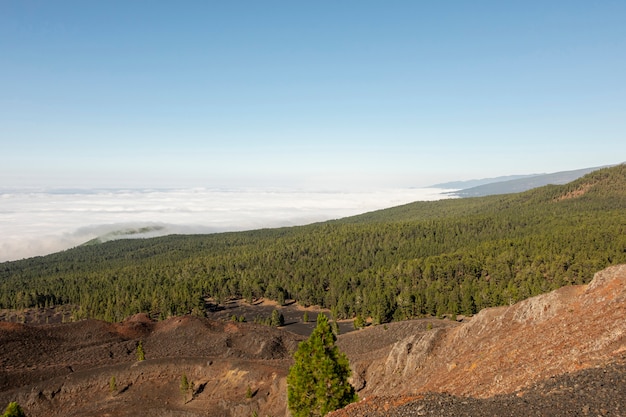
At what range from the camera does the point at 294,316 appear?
11538 centimetres

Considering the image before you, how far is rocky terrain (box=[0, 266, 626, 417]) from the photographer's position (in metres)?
18.7

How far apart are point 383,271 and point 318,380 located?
109440 millimetres

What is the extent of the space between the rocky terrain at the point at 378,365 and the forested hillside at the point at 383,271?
39.2 m

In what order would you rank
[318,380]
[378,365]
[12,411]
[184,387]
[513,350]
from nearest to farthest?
[513,350], [318,380], [12,411], [378,365], [184,387]

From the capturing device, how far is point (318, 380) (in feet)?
98.7

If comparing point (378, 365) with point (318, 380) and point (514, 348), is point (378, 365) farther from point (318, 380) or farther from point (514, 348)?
point (514, 348)

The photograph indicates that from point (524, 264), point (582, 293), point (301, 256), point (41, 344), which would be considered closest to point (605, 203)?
point (524, 264)

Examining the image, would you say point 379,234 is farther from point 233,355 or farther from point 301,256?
point 233,355

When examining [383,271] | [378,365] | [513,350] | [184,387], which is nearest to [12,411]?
[184,387]

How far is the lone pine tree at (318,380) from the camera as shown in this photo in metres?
29.7

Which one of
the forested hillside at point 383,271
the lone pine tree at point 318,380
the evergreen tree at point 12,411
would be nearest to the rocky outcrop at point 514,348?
the lone pine tree at point 318,380

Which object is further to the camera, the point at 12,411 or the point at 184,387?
the point at 184,387

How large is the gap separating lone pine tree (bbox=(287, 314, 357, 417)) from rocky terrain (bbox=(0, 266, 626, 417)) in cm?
432

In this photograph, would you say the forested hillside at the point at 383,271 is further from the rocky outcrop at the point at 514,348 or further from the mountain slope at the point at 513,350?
the rocky outcrop at the point at 514,348
